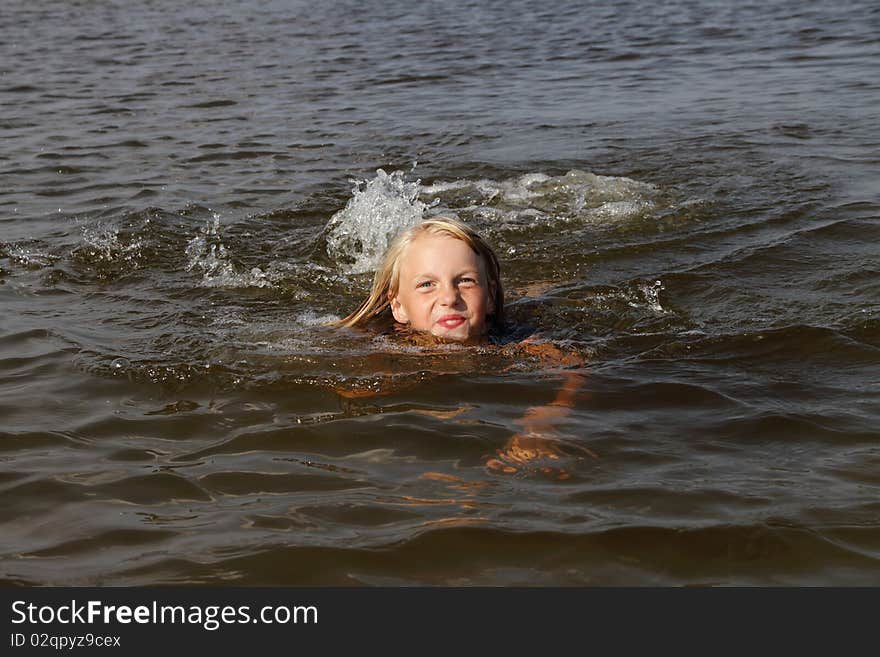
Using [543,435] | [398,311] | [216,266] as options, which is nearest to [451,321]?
[398,311]

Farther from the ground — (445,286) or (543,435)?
(445,286)

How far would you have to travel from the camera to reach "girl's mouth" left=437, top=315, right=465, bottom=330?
5590 millimetres

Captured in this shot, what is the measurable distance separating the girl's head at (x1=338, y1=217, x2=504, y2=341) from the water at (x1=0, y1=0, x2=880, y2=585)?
0.17 meters

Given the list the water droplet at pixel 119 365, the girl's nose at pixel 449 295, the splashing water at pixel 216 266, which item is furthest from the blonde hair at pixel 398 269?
the water droplet at pixel 119 365

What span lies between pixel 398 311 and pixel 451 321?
429 mm

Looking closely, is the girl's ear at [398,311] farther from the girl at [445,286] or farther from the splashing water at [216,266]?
the splashing water at [216,266]

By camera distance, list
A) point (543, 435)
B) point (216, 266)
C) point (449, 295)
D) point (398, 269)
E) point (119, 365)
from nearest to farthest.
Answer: point (543, 435)
point (119, 365)
point (449, 295)
point (398, 269)
point (216, 266)

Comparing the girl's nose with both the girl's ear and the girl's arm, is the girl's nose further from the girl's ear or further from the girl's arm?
the girl's arm

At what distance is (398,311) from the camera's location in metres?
5.93

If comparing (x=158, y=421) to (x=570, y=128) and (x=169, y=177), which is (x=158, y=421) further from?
(x=570, y=128)

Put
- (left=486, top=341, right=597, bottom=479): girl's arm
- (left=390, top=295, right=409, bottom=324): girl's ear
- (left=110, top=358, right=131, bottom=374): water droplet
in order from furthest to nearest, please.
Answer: (left=390, top=295, right=409, bottom=324): girl's ear → (left=110, top=358, right=131, bottom=374): water droplet → (left=486, top=341, right=597, bottom=479): girl's arm

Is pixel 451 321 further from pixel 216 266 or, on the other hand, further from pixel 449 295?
pixel 216 266

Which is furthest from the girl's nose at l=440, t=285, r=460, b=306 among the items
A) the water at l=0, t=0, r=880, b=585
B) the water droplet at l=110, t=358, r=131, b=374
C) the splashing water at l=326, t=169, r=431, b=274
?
the splashing water at l=326, t=169, r=431, b=274

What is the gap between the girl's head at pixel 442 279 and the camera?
5.59 meters
